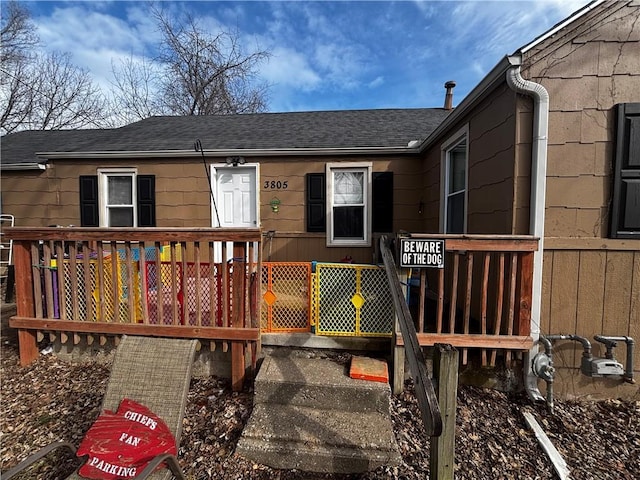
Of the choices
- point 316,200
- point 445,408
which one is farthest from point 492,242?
point 316,200

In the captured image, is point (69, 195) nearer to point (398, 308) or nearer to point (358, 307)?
point (358, 307)

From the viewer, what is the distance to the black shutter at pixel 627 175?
95.0 inches

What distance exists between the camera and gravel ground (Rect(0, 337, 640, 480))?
200 cm

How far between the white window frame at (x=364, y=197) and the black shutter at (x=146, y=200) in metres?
3.27

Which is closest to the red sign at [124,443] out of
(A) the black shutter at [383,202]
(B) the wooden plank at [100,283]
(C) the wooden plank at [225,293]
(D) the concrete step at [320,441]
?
(D) the concrete step at [320,441]

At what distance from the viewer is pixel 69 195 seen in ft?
18.9

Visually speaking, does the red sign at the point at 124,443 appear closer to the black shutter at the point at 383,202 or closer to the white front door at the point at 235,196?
the white front door at the point at 235,196

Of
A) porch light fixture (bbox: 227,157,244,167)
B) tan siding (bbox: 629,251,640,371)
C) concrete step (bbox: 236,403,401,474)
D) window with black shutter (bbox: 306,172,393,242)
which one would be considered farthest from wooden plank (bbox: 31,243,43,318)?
tan siding (bbox: 629,251,640,371)

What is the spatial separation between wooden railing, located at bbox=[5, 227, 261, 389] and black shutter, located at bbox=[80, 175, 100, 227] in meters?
2.90

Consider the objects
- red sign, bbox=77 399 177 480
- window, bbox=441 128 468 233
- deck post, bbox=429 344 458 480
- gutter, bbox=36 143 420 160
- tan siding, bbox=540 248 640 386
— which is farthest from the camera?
gutter, bbox=36 143 420 160

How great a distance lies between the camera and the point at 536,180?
2.49m

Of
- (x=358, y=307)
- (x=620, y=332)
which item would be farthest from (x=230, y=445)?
(x=620, y=332)

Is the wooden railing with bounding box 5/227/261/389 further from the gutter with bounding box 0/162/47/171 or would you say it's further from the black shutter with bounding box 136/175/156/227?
the gutter with bounding box 0/162/47/171

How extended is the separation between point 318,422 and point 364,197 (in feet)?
13.1
